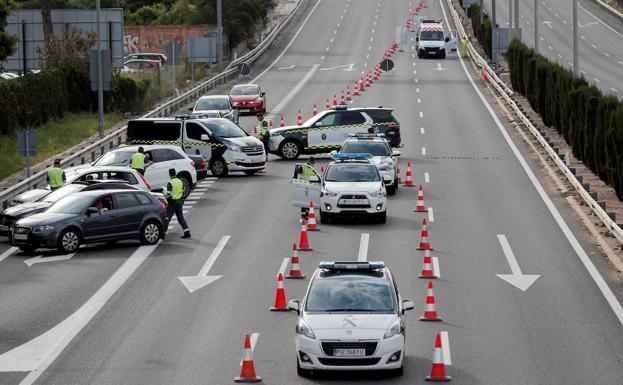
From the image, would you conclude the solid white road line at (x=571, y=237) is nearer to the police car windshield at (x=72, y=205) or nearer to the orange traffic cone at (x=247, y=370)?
the orange traffic cone at (x=247, y=370)

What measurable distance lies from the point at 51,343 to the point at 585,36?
86542 millimetres

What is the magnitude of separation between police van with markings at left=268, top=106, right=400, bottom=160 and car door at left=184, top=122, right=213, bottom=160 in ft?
14.4

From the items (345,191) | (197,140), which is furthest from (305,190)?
(197,140)

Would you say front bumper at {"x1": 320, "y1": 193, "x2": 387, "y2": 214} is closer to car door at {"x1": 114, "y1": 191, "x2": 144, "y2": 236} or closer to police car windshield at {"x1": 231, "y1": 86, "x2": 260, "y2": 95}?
car door at {"x1": 114, "y1": 191, "x2": 144, "y2": 236}

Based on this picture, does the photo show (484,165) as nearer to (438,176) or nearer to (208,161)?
(438,176)

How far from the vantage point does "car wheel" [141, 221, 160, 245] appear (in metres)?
32.4

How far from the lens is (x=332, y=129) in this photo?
160 ft

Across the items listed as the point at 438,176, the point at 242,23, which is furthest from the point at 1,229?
the point at 242,23

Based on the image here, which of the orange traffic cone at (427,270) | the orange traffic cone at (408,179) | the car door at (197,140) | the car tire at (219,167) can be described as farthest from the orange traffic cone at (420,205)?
the car door at (197,140)

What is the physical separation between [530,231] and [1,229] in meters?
12.4

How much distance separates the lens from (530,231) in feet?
110

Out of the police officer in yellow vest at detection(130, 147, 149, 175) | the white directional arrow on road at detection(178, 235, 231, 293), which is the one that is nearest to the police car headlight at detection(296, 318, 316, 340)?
the white directional arrow on road at detection(178, 235, 231, 293)

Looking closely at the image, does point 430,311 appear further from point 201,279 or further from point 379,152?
point 379,152

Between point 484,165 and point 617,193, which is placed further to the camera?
point 484,165
